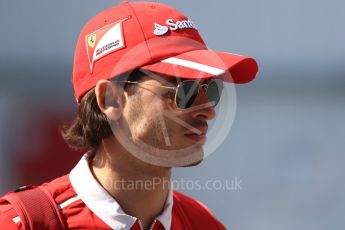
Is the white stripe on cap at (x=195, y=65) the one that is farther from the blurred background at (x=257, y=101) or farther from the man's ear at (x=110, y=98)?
the blurred background at (x=257, y=101)

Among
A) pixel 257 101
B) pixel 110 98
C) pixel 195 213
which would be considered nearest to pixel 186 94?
pixel 110 98

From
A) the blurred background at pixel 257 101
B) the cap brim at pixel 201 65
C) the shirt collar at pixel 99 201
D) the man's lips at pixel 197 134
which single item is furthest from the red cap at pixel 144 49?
the blurred background at pixel 257 101

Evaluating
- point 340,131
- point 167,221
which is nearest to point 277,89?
point 340,131

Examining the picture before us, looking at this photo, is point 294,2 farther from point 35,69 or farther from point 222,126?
point 35,69

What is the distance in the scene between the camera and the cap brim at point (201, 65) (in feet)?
6.99

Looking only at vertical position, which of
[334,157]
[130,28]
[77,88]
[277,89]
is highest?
[130,28]

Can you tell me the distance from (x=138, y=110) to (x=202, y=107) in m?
0.21

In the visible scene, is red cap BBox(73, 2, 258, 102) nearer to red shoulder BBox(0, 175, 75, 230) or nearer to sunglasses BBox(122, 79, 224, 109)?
sunglasses BBox(122, 79, 224, 109)

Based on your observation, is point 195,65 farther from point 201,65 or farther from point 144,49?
point 144,49

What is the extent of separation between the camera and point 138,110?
2158mm

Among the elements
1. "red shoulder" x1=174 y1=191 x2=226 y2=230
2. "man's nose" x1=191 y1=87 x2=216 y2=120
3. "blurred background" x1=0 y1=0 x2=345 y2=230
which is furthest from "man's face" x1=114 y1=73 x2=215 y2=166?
"blurred background" x1=0 y1=0 x2=345 y2=230

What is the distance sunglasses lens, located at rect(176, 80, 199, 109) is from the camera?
2123mm

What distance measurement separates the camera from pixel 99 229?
6.93 ft

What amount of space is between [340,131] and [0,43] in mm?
1977
